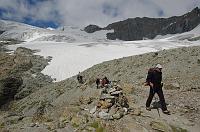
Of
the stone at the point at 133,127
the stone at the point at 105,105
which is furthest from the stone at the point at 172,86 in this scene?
the stone at the point at 133,127

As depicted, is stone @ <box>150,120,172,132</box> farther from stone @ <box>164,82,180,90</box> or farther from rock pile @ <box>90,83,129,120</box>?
stone @ <box>164,82,180,90</box>

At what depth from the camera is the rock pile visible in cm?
1697

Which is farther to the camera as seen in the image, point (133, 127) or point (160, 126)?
point (160, 126)

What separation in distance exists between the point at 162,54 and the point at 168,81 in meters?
10.0

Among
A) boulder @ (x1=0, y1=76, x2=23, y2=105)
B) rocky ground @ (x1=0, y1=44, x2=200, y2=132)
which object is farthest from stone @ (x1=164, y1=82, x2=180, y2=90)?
boulder @ (x1=0, y1=76, x2=23, y2=105)

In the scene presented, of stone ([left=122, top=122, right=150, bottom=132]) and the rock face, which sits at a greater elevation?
stone ([left=122, top=122, right=150, bottom=132])

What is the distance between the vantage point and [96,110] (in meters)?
17.7

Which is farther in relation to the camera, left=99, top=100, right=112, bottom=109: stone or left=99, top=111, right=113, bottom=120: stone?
left=99, top=100, right=112, bottom=109: stone

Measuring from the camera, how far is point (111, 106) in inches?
701

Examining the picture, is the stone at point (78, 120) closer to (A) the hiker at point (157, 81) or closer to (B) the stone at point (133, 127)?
(B) the stone at point (133, 127)

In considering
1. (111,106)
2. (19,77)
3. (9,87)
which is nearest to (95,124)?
(111,106)

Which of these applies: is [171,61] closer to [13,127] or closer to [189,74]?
[189,74]

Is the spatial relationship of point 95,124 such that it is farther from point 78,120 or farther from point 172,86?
point 172,86

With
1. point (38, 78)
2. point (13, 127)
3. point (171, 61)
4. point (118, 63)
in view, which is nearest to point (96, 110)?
point (13, 127)
